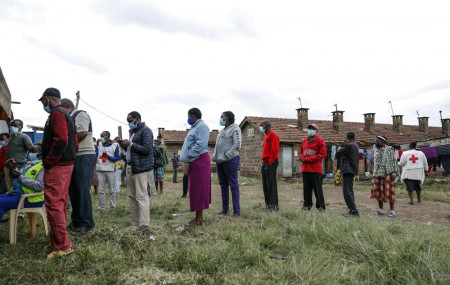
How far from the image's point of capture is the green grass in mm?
2758

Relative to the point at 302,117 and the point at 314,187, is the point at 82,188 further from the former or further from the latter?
the point at 302,117

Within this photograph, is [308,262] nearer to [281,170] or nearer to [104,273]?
Result: [104,273]

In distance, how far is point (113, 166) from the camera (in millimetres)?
6660

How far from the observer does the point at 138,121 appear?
4.82 metres

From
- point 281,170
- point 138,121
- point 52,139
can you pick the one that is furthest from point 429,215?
point 281,170

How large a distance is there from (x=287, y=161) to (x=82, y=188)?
690 inches

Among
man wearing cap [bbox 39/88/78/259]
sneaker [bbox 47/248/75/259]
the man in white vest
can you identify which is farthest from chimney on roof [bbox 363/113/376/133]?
sneaker [bbox 47/248/75/259]

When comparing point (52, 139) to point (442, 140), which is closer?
point (52, 139)

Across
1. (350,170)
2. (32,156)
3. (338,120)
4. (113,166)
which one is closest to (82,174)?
(113,166)

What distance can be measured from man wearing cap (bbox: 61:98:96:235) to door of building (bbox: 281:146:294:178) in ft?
56.1

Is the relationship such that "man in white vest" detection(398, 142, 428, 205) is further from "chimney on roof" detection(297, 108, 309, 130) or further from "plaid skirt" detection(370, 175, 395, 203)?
"chimney on roof" detection(297, 108, 309, 130)

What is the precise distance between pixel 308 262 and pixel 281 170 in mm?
17556

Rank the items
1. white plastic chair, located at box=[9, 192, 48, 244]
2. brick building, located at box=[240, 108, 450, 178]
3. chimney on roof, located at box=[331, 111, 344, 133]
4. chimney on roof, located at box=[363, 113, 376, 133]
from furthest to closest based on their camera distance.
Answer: chimney on roof, located at box=[363, 113, 376, 133] → chimney on roof, located at box=[331, 111, 344, 133] → brick building, located at box=[240, 108, 450, 178] → white plastic chair, located at box=[9, 192, 48, 244]

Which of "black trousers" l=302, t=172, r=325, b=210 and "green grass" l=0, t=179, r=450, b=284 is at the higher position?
"black trousers" l=302, t=172, r=325, b=210
